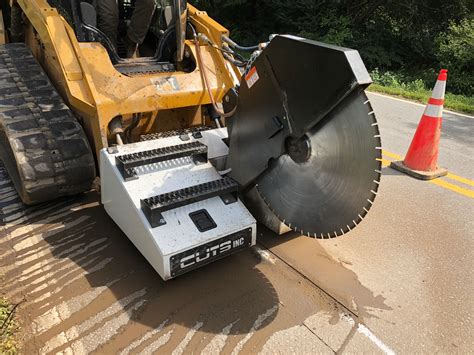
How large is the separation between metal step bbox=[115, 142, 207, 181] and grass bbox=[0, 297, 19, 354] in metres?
1.03

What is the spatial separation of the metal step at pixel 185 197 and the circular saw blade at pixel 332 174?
0.36 metres

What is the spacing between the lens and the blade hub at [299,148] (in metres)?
2.45

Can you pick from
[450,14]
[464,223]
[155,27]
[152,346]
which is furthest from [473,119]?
[450,14]

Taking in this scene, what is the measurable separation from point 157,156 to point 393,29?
1286 centimetres

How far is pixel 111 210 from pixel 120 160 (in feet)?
1.49

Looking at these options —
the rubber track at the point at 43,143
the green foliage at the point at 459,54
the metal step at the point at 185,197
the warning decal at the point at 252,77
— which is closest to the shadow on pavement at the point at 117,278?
the rubber track at the point at 43,143

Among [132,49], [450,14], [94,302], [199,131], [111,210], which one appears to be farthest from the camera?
[450,14]

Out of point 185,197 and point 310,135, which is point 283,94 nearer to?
point 310,135

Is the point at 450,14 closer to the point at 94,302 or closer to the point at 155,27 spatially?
the point at 155,27

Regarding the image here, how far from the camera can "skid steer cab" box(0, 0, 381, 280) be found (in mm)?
2297

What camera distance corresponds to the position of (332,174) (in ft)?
7.72

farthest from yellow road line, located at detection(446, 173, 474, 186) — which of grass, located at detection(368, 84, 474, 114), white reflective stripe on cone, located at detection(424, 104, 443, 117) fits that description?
grass, located at detection(368, 84, 474, 114)

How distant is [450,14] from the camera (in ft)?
43.2

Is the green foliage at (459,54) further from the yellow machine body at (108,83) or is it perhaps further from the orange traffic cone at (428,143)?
the yellow machine body at (108,83)
